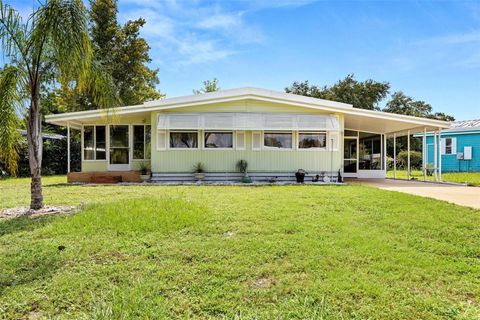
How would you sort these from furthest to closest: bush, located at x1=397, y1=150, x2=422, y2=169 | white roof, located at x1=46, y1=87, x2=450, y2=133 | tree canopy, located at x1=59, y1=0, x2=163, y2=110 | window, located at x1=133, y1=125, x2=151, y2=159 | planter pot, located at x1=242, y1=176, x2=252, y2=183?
bush, located at x1=397, y1=150, x2=422, y2=169 < tree canopy, located at x1=59, y1=0, x2=163, y2=110 < window, located at x1=133, y1=125, x2=151, y2=159 < white roof, located at x1=46, y1=87, x2=450, y2=133 < planter pot, located at x1=242, y1=176, x2=252, y2=183

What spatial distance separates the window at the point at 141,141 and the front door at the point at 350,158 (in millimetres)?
11023

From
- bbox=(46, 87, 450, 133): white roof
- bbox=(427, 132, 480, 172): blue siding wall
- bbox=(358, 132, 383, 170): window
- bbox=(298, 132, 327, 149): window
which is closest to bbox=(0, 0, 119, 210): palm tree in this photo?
bbox=(46, 87, 450, 133): white roof

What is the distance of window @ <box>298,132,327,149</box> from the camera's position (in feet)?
48.5

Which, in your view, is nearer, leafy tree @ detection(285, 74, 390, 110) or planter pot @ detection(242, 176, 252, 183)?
planter pot @ detection(242, 176, 252, 183)

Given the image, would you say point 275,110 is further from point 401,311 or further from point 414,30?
point 401,311

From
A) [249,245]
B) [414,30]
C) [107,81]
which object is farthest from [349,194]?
[414,30]

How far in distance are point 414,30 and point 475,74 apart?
41.7ft

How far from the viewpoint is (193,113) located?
47.5 ft

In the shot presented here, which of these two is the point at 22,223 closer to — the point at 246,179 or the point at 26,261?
the point at 26,261

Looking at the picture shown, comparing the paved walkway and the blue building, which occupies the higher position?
the blue building

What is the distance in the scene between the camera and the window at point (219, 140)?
578 inches

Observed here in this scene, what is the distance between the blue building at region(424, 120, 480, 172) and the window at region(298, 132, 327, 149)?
15.0m

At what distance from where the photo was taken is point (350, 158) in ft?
61.1

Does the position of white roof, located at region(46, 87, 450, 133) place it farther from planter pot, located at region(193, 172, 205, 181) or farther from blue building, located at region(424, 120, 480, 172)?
blue building, located at region(424, 120, 480, 172)
